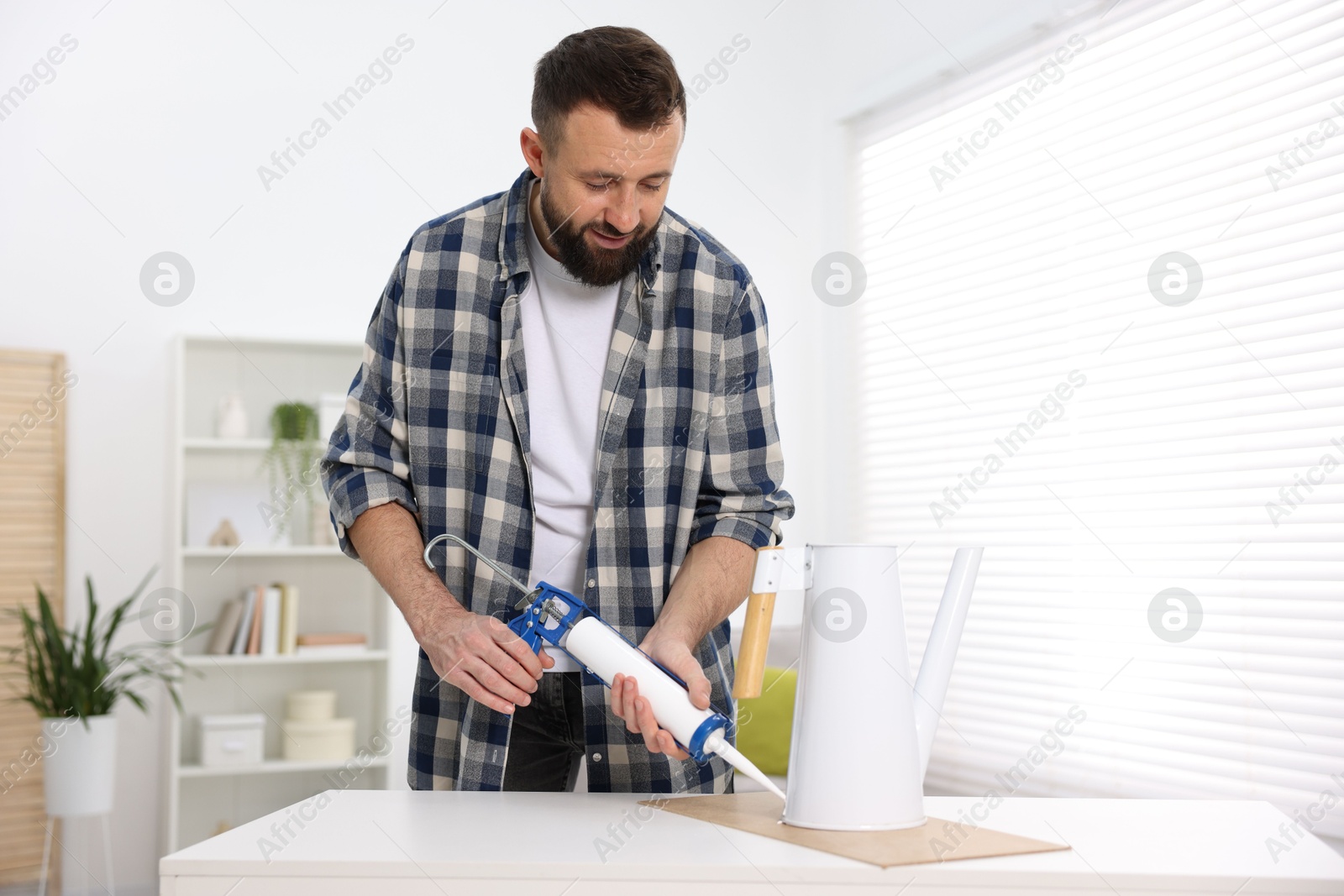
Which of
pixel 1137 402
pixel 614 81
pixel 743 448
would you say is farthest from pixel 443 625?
pixel 1137 402

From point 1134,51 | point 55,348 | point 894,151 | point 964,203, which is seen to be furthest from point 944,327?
point 55,348

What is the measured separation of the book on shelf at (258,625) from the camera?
3658 millimetres

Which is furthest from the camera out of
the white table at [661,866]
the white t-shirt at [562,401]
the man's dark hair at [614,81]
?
the white t-shirt at [562,401]

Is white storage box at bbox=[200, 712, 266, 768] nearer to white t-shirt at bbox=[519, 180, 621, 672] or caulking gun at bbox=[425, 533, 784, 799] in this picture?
white t-shirt at bbox=[519, 180, 621, 672]

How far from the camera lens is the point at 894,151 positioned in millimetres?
4102

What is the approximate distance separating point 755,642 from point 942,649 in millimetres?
202

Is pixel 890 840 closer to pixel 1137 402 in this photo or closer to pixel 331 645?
pixel 1137 402

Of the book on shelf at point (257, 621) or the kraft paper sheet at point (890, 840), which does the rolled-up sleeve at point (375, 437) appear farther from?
the book on shelf at point (257, 621)

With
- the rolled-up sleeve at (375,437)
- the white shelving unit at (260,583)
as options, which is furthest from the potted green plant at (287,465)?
the rolled-up sleeve at (375,437)

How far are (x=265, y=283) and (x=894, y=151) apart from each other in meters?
2.25

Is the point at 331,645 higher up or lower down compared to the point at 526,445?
lower down

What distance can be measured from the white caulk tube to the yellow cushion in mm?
2334

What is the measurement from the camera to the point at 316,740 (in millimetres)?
3709

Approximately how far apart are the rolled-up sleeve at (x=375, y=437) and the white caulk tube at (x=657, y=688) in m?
0.41
